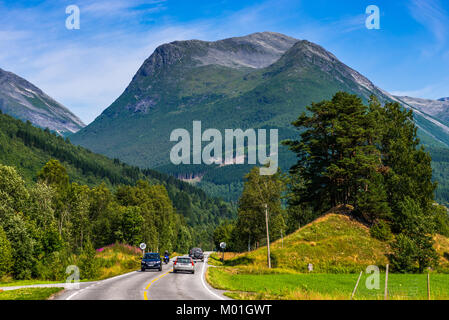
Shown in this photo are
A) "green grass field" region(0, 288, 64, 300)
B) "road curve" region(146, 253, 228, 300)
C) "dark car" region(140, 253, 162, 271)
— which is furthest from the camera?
"dark car" region(140, 253, 162, 271)

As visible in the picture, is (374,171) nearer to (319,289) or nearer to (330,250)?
(330,250)

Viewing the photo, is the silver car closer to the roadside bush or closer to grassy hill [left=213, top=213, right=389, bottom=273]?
grassy hill [left=213, top=213, right=389, bottom=273]

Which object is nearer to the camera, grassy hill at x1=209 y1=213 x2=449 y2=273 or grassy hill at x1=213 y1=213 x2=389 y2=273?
grassy hill at x1=209 y1=213 x2=449 y2=273

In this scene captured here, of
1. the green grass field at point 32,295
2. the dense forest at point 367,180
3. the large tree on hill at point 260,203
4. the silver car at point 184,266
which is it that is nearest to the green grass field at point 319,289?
the silver car at point 184,266

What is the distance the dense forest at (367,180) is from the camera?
64.1m

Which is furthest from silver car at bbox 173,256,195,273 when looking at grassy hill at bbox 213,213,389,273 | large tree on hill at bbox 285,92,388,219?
large tree on hill at bbox 285,92,388,219

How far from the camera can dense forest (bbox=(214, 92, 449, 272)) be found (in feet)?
210

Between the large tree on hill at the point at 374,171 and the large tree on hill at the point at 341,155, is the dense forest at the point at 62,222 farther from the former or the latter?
the large tree on hill at the point at 374,171

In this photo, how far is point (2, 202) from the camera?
238 feet

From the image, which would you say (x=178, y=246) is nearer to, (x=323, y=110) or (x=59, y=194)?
(x=59, y=194)

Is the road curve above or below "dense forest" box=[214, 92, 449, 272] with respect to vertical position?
below

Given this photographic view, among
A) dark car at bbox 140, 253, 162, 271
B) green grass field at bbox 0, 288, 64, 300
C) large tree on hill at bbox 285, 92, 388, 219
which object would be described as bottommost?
dark car at bbox 140, 253, 162, 271
